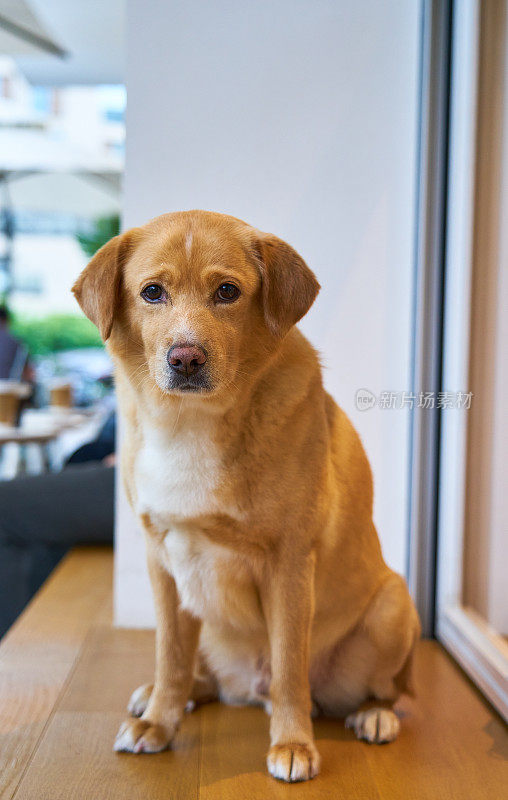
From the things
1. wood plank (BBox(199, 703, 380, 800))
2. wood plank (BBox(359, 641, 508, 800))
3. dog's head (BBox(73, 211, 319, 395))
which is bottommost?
wood plank (BBox(359, 641, 508, 800))

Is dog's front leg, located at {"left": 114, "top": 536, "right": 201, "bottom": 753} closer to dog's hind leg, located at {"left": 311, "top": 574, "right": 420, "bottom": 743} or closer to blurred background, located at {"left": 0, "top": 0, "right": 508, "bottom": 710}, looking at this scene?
dog's hind leg, located at {"left": 311, "top": 574, "right": 420, "bottom": 743}

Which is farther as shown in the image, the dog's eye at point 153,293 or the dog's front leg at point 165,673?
the dog's front leg at point 165,673

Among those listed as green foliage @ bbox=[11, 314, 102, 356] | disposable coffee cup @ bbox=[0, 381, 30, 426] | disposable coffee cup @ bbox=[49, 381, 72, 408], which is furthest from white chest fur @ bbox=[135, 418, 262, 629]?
green foliage @ bbox=[11, 314, 102, 356]

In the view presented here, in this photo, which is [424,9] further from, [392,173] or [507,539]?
[507,539]

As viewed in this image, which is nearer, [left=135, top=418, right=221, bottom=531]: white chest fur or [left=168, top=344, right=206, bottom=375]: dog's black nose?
[left=168, top=344, right=206, bottom=375]: dog's black nose

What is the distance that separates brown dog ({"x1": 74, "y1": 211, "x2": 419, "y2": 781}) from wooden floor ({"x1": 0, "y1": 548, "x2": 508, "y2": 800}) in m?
0.05

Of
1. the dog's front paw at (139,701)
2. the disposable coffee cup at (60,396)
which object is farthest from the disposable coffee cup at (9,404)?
the dog's front paw at (139,701)

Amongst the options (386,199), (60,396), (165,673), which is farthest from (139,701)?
(60,396)

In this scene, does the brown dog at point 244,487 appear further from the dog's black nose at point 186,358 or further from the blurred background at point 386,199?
the blurred background at point 386,199

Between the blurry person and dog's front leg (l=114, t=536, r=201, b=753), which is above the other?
the blurry person

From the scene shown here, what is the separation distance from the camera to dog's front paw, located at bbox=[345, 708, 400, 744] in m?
1.31

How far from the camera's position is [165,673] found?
1.29 m

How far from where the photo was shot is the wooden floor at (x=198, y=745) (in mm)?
1141

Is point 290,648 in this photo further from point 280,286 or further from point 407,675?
point 280,286
